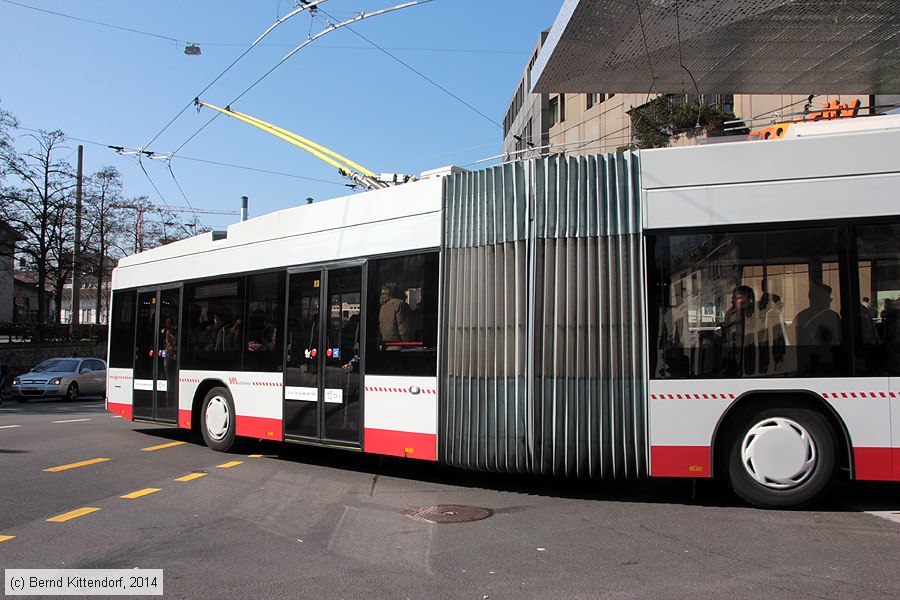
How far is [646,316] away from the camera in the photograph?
6.59m

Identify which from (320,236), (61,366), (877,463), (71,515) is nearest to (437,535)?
(71,515)

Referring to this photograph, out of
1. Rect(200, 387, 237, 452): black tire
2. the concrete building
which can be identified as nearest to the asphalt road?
Rect(200, 387, 237, 452): black tire

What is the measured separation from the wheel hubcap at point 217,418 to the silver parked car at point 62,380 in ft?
53.7

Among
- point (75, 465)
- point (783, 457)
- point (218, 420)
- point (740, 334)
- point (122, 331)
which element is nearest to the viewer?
Result: point (783, 457)

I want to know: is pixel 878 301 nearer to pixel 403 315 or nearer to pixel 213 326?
pixel 403 315

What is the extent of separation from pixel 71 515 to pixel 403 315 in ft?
12.5

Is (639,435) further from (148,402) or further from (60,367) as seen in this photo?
(60,367)

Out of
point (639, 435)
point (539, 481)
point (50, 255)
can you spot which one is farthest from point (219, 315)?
point (50, 255)

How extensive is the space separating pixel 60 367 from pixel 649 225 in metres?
24.4

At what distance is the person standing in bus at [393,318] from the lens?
7.81m

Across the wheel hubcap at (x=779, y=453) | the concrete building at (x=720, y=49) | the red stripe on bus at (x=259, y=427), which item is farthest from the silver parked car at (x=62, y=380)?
the wheel hubcap at (x=779, y=453)

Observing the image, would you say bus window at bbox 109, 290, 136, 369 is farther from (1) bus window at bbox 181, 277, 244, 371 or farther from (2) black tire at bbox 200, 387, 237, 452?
(2) black tire at bbox 200, 387, 237, 452

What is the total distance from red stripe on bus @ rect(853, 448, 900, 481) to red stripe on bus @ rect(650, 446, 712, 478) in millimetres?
1246

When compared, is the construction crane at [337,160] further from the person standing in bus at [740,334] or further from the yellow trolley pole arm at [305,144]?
the person standing in bus at [740,334]
